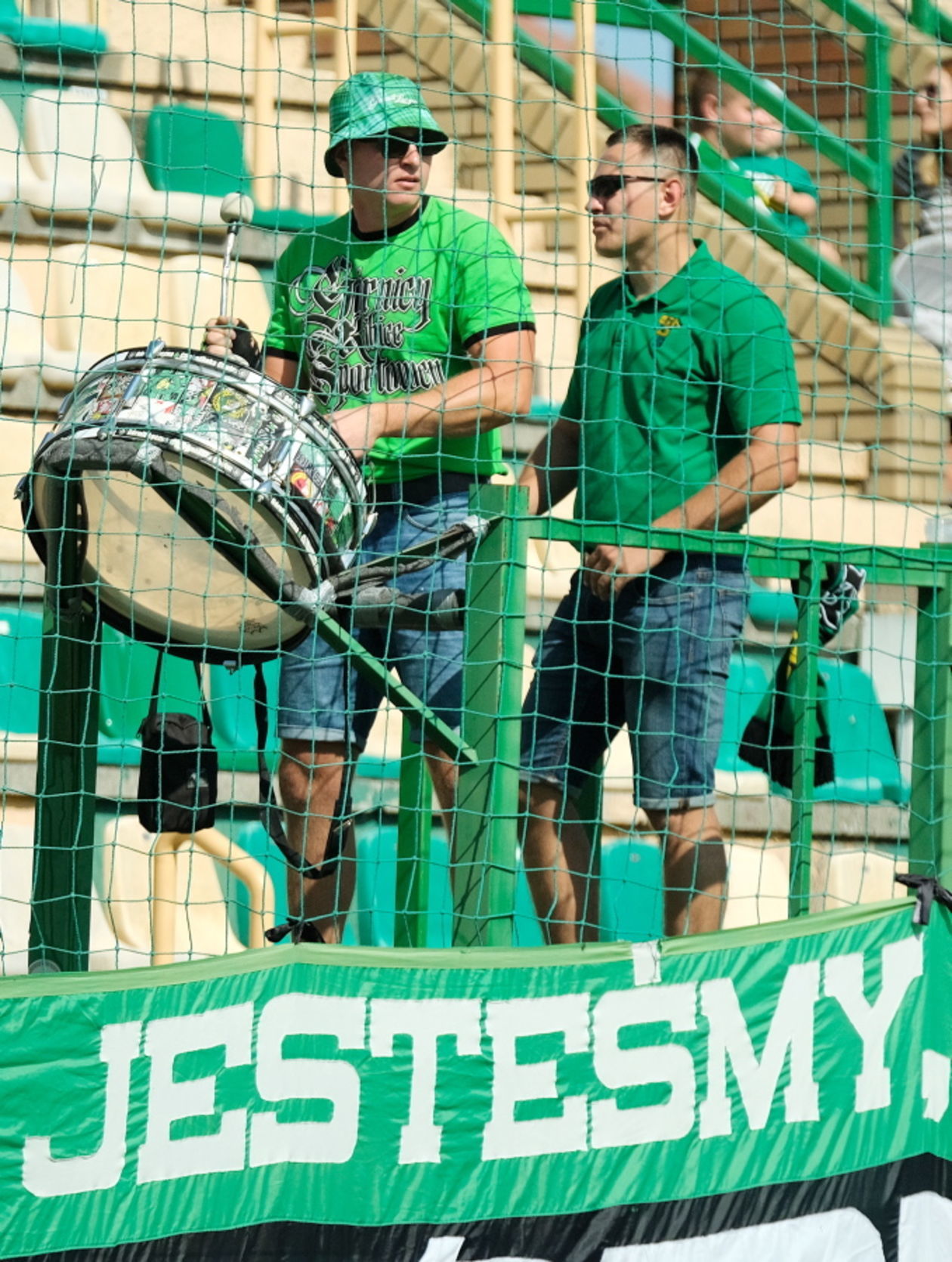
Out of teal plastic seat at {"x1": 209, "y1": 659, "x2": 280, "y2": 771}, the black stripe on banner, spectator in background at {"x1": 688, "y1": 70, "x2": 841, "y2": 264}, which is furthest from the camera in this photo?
spectator in background at {"x1": 688, "y1": 70, "x2": 841, "y2": 264}

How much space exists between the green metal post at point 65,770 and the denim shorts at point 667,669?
2.77ft

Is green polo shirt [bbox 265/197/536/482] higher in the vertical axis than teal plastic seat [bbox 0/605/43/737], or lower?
higher

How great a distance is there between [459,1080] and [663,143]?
6.32 ft

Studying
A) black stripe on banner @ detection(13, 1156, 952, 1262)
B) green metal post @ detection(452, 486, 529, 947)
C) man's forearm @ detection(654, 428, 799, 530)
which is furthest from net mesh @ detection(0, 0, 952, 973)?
black stripe on banner @ detection(13, 1156, 952, 1262)

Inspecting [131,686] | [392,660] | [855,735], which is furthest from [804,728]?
[855,735]

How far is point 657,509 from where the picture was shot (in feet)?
13.1

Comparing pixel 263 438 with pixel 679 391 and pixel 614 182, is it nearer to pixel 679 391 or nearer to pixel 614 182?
pixel 679 391

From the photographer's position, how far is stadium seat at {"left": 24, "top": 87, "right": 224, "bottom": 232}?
5805 millimetres

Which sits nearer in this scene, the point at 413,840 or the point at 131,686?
the point at 413,840

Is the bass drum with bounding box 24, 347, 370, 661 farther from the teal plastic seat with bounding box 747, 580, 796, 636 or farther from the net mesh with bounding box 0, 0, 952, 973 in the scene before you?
the teal plastic seat with bounding box 747, 580, 796, 636

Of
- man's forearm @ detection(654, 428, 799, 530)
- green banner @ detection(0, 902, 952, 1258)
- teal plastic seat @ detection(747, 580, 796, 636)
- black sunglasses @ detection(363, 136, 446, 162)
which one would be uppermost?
black sunglasses @ detection(363, 136, 446, 162)

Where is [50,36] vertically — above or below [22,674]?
above

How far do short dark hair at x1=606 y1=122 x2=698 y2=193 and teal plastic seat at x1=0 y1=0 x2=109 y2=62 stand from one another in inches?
93.9

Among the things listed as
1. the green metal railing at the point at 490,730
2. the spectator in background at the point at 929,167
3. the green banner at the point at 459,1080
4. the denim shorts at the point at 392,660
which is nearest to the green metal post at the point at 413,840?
the green metal railing at the point at 490,730
